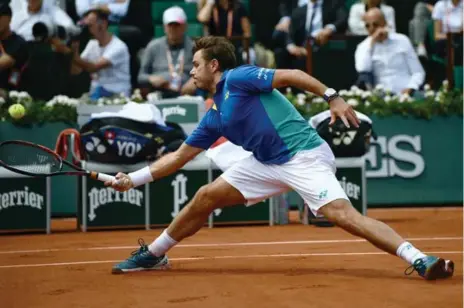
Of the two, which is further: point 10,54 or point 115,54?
point 115,54

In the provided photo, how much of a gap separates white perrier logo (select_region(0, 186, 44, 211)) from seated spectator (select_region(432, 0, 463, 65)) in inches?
236

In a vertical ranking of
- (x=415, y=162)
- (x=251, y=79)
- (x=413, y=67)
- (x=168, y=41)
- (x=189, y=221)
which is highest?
(x=168, y=41)

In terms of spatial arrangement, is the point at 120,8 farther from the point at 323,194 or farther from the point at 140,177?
the point at 323,194

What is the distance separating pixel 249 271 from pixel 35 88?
20.9 feet

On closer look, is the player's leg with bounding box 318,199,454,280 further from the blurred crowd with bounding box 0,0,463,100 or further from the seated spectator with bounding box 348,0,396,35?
the seated spectator with bounding box 348,0,396,35

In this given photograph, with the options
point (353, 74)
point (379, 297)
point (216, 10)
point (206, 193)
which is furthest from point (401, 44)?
point (379, 297)

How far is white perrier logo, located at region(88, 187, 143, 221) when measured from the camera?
10516mm

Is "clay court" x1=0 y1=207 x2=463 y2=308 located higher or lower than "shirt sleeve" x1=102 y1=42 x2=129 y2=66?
lower

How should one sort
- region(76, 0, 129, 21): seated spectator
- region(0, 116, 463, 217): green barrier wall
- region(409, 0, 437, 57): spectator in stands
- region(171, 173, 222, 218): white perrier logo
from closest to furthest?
1. region(171, 173, 222, 218): white perrier logo
2. region(0, 116, 463, 217): green barrier wall
3. region(76, 0, 129, 21): seated spectator
4. region(409, 0, 437, 57): spectator in stands

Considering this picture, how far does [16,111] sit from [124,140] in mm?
1152

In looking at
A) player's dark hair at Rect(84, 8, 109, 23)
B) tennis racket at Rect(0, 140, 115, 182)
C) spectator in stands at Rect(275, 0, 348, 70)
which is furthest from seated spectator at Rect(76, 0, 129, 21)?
tennis racket at Rect(0, 140, 115, 182)

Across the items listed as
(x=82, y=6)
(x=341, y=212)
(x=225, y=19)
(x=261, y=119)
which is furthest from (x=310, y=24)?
(x=341, y=212)

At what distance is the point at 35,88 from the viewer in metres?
12.8

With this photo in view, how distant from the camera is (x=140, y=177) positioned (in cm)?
713
